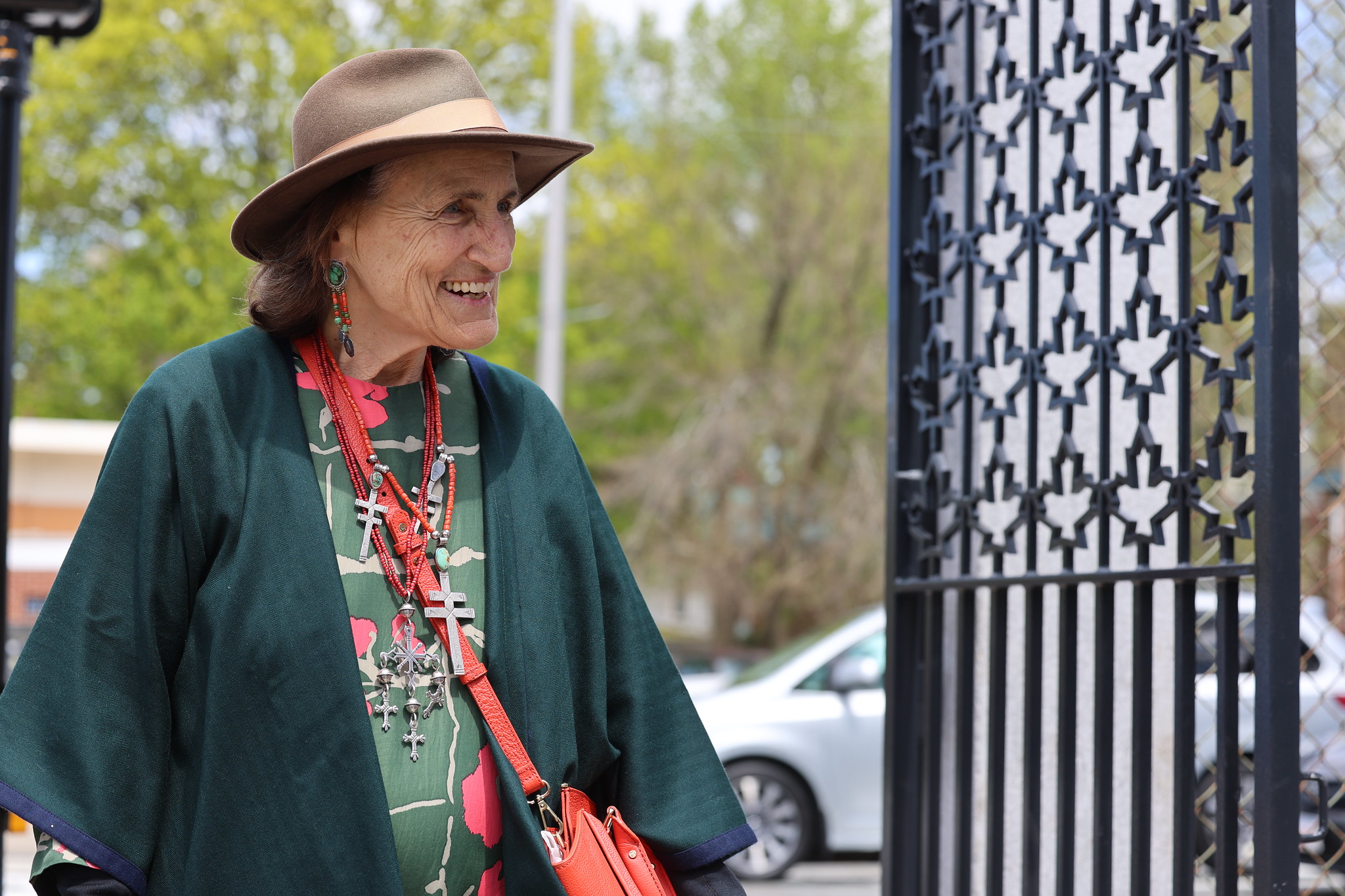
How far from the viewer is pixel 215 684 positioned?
1.84 meters

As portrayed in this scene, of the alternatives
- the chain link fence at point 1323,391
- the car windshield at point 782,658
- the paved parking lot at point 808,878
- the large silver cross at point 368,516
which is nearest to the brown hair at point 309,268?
the large silver cross at point 368,516

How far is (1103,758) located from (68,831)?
5.65 feet

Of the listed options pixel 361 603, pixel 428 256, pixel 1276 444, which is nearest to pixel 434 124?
pixel 428 256

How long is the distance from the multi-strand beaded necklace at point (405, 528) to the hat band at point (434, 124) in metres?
0.32

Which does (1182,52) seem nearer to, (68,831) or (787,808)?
(68,831)

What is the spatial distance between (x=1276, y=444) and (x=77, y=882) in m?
1.80

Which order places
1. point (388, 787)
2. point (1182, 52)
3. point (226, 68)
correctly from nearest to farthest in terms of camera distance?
point (388, 787), point (1182, 52), point (226, 68)

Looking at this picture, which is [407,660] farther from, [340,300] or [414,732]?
[340,300]

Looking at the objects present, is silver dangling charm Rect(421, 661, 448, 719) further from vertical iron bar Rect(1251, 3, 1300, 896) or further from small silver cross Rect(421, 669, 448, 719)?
vertical iron bar Rect(1251, 3, 1300, 896)

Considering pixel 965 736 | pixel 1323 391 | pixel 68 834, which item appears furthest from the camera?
pixel 1323 391

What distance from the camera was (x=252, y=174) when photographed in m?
17.9

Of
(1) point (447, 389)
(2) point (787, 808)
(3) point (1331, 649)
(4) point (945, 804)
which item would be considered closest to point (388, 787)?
(1) point (447, 389)

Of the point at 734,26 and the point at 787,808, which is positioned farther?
the point at 734,26

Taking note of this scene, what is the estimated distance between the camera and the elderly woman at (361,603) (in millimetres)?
1836
